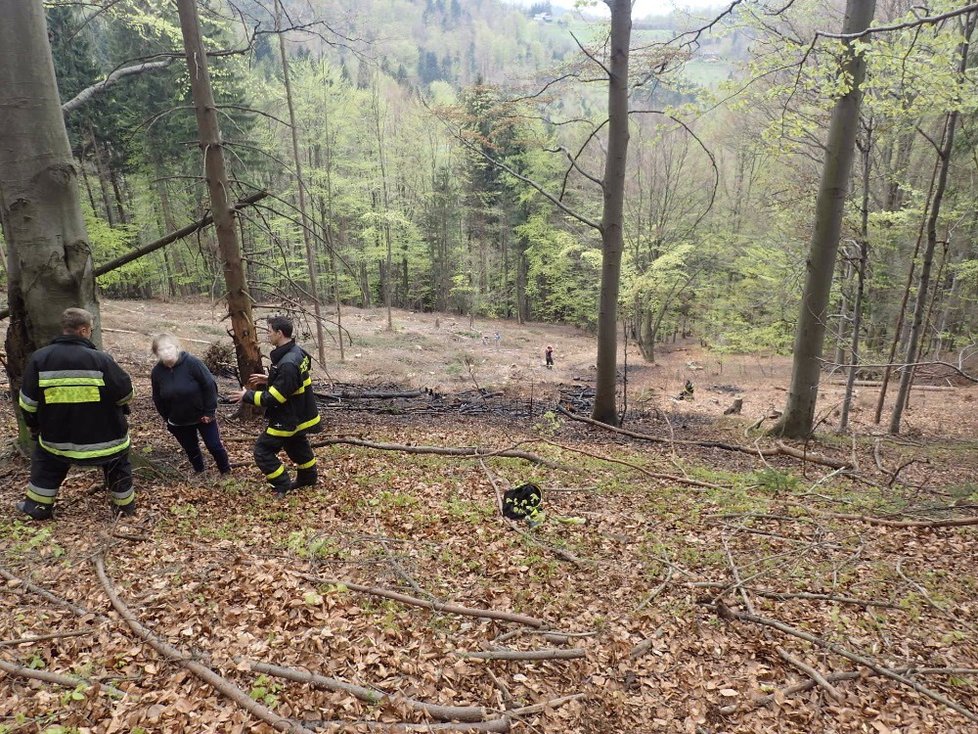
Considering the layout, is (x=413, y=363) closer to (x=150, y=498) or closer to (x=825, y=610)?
(x=150, y=498)

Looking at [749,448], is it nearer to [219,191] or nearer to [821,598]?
[821,598]

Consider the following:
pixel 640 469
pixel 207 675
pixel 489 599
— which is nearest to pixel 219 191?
pixel 207 675

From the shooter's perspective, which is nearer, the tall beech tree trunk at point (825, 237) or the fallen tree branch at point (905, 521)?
the fallen tree branch at point (905, 521)

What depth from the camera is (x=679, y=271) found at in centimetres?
2206

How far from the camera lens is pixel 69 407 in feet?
13.1

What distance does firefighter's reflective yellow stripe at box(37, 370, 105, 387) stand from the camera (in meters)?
3.89

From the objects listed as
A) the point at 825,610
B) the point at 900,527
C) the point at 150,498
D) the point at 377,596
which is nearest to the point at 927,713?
the point at 825,610

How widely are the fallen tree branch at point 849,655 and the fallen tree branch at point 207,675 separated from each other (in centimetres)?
299

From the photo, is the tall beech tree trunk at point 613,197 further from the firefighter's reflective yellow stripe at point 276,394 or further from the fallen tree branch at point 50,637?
the fallen tree branch at point 50,637

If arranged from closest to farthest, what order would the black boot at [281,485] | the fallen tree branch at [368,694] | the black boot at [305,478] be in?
1. the fallen tree branch at [368,694]
2. the black boot at [281,485]
3. the black boot at [305,478]

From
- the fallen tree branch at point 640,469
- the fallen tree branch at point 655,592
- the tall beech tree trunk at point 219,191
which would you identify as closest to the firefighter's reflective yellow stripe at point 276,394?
the tall beech tree trunk at point 219,191

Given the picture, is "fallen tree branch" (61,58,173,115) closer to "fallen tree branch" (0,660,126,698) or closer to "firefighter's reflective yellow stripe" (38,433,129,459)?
"firefighter's reflective yellow stripe" (38,433,129,459)

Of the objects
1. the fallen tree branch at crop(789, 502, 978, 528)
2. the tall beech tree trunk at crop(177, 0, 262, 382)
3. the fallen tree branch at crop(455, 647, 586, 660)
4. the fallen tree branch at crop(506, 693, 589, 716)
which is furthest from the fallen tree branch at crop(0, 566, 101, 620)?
the fallen tree branch at crop(789, 502, 978, 528)

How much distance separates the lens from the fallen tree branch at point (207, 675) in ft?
8.32
